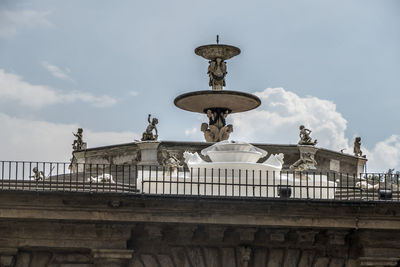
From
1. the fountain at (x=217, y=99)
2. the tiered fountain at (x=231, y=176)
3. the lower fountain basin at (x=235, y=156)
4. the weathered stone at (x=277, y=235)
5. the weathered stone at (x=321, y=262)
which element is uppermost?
the fountain at (x=217, y=99)

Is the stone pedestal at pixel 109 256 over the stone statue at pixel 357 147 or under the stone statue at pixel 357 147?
under

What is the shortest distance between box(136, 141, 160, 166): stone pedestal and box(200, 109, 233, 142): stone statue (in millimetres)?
1875

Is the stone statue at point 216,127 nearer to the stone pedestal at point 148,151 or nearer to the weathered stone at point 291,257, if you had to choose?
the stone pedestal at point 148,151

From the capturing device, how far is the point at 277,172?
23625 mm

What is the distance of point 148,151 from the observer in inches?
1305

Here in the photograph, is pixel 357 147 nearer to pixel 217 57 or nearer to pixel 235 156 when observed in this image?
pixel 217 57

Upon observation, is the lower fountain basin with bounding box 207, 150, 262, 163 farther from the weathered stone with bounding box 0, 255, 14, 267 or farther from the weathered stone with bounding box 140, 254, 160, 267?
the weathered stone with bounding box 0, 255, 14, 267

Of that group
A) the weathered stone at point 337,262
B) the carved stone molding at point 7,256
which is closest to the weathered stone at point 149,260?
the carved stone molding at point 7,256

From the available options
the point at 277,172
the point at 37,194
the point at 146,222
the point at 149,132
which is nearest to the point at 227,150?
the point at 277,172

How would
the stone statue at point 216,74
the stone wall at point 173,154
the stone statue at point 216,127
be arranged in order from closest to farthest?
the stone wall at point 173,154 → the stone statue at point 216,127 → the stone statue at point 216,74

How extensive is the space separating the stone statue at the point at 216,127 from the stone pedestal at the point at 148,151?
1.87 meters

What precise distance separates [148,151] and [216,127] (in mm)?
2202

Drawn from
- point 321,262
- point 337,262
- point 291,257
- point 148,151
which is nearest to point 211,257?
point 291,257

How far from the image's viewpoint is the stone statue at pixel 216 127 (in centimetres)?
3406
